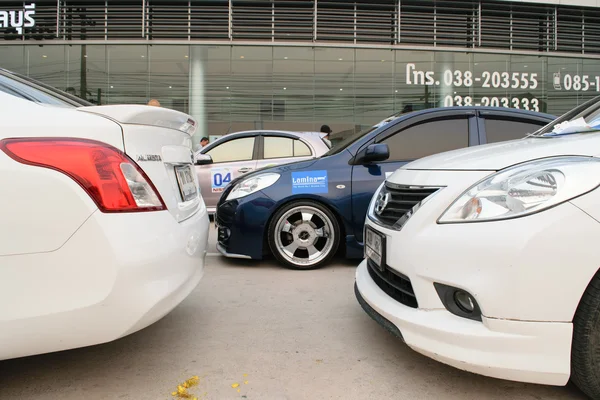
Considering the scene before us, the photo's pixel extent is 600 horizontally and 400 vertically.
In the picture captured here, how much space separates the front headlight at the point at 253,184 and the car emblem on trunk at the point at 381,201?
1.55 metres

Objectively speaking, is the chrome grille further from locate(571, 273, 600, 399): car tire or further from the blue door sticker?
the blue door sticker

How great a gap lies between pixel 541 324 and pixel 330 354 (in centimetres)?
106

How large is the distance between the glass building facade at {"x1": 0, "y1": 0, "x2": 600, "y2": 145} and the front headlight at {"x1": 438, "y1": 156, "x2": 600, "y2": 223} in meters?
12.0

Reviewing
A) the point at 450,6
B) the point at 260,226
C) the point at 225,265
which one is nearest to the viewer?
the point at 260,226

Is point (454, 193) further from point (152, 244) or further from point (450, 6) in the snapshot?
point (450, 6)

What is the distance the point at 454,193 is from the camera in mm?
1764

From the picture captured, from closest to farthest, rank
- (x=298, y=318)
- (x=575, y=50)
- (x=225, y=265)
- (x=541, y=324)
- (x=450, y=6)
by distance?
(x=541, y=324), (x=298, y=318), (x=225, y=265), (x=450, y=6), (x=575, y=50)

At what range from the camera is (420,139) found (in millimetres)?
3863

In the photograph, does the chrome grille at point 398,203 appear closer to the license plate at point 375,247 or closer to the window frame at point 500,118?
the license plate at point 375,247

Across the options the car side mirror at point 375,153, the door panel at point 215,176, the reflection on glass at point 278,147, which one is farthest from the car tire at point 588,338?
the door panel at point 215,176

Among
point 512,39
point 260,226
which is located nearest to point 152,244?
point 260,226

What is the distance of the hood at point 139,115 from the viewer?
5.92 feet

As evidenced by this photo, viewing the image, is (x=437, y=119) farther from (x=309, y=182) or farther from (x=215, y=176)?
(x=215, y=176)

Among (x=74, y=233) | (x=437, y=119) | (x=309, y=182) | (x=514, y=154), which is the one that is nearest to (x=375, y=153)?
(x=309, y=182)
